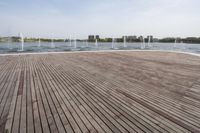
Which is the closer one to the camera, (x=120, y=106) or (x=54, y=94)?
(x=120, y=106)

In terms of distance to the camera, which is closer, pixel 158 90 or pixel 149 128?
pixel 149 128

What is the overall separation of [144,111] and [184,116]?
0.61 m

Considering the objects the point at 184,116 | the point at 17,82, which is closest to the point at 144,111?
the point at 184,116

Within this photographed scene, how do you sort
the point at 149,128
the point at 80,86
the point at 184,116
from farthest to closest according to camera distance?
the point at 80,86 < the point at 184,116 < the point at 149,128

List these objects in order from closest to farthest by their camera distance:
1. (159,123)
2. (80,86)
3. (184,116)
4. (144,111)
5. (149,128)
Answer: (149,128) < (159,123) < (184,116) < (144,111) < (80,86)

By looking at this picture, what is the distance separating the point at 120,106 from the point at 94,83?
1620 millimetres

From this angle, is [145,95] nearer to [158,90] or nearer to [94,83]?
[158,90]

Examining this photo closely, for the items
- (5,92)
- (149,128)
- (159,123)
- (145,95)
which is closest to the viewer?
(149,128)

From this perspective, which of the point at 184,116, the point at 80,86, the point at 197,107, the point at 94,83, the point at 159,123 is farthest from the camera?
the point at 94,83

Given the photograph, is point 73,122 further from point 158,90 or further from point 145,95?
point 158,90

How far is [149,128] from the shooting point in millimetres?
1958

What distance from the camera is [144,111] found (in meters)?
2.46

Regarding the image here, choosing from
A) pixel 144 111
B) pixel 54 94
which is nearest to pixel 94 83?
pixel 54 94

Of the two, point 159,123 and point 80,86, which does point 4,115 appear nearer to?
point 80,86
